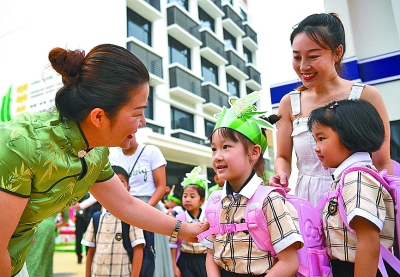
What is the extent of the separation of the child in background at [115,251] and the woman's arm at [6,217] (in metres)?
1.58

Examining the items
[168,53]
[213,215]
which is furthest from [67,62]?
[168,53]

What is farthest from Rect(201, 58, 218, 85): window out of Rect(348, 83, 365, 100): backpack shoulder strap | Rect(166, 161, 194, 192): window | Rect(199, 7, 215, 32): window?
Rect(348, 83, 365, 100): backpack shoulder strap

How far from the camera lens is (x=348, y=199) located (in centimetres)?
127

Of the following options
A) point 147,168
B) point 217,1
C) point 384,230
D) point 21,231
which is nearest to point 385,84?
point 147,168

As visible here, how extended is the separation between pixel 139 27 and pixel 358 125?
13.1 m

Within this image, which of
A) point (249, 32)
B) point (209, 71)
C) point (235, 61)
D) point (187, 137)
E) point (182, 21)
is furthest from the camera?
point (249, 32)

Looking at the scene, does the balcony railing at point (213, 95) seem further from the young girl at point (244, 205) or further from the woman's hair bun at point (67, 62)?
the woman's hair bun at point (67, 62)

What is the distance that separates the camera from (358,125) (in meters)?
1.39

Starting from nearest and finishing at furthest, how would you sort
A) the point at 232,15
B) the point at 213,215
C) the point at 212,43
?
1. the point at 213,215
2. the point at 212,43
3. the point at 232,15

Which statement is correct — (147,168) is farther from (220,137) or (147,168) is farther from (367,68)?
(367,68)

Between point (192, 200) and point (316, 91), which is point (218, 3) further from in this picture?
point (316, 91)

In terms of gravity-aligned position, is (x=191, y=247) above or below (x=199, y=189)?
→ below

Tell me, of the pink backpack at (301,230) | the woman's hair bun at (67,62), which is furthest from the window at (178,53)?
the pink backpack at (301,230)

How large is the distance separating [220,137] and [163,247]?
1824 mm
